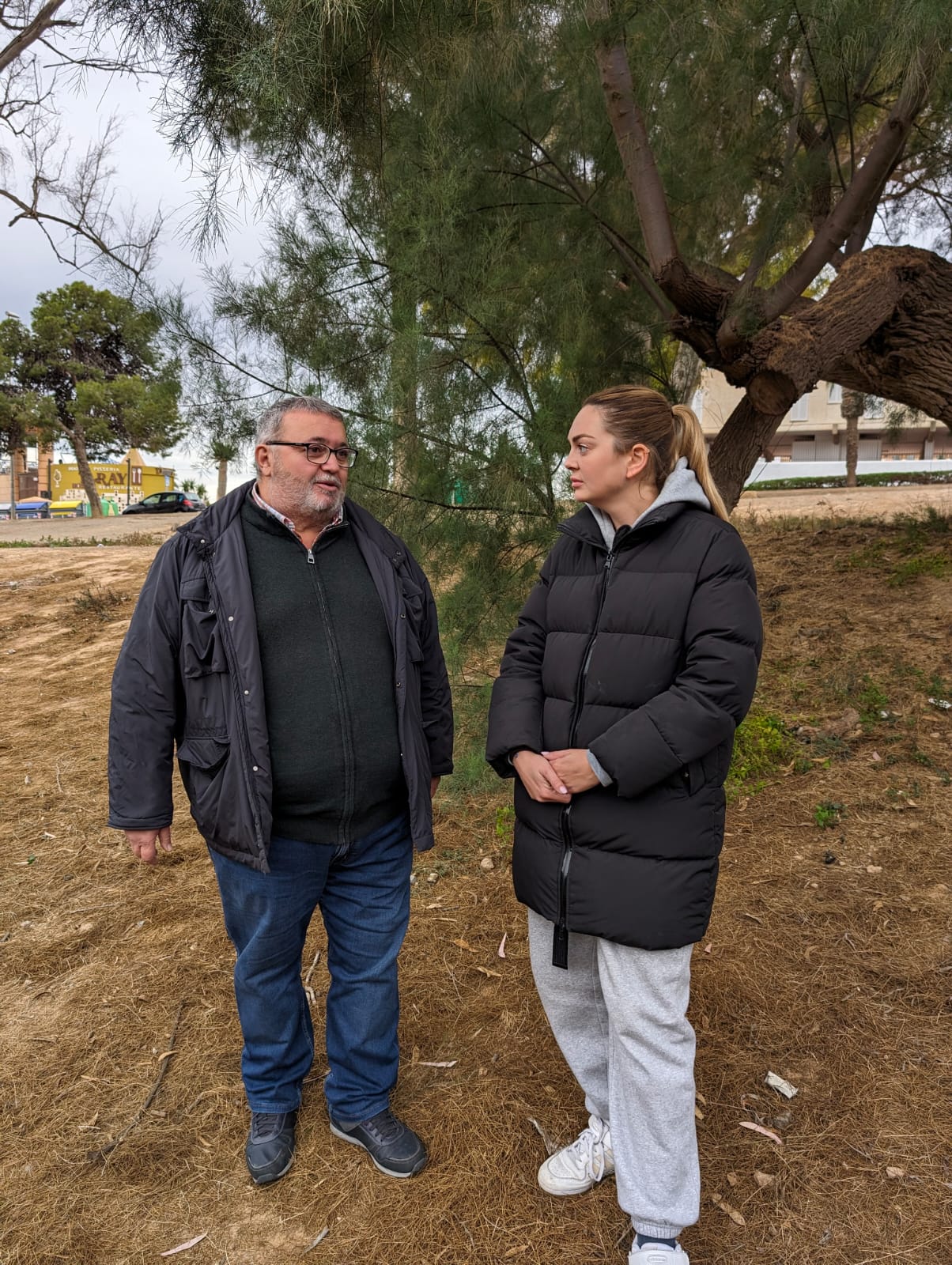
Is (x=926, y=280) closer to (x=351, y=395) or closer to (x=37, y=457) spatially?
(x=351, y=395)

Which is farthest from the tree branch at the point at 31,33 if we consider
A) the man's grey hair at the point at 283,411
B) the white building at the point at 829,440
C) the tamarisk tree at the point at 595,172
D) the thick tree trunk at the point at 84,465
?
the white building at the point at 829,440

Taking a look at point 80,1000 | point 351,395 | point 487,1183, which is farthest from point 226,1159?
point 351,395

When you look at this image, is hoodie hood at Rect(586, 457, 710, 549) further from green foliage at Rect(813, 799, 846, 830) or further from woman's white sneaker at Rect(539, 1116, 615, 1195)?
green foliage at Rect(813, 799, 846, 830)

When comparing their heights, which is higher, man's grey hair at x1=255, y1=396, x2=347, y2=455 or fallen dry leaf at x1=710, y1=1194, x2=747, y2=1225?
man's grey hair at x1=255, y1=396, x2=347, y2=455

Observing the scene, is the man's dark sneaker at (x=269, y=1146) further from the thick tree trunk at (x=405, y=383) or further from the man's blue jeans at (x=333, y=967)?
the thick tree trunk at (x=405, y=383)

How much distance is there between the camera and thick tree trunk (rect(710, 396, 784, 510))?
4.05 metres

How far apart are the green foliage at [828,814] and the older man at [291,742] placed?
2400 millimetres

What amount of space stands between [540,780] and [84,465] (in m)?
27.8

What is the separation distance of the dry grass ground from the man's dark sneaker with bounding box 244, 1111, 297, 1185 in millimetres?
39

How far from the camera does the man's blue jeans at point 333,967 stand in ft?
6.36

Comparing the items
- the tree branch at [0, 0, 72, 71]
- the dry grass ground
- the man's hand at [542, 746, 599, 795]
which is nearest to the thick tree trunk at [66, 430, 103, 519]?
the tree branch at [0, 0, 72, 71]

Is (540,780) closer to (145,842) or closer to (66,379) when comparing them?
(145,842)

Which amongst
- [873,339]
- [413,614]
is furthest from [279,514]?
[873,339]

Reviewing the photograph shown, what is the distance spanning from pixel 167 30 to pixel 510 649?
2489 millimetres
